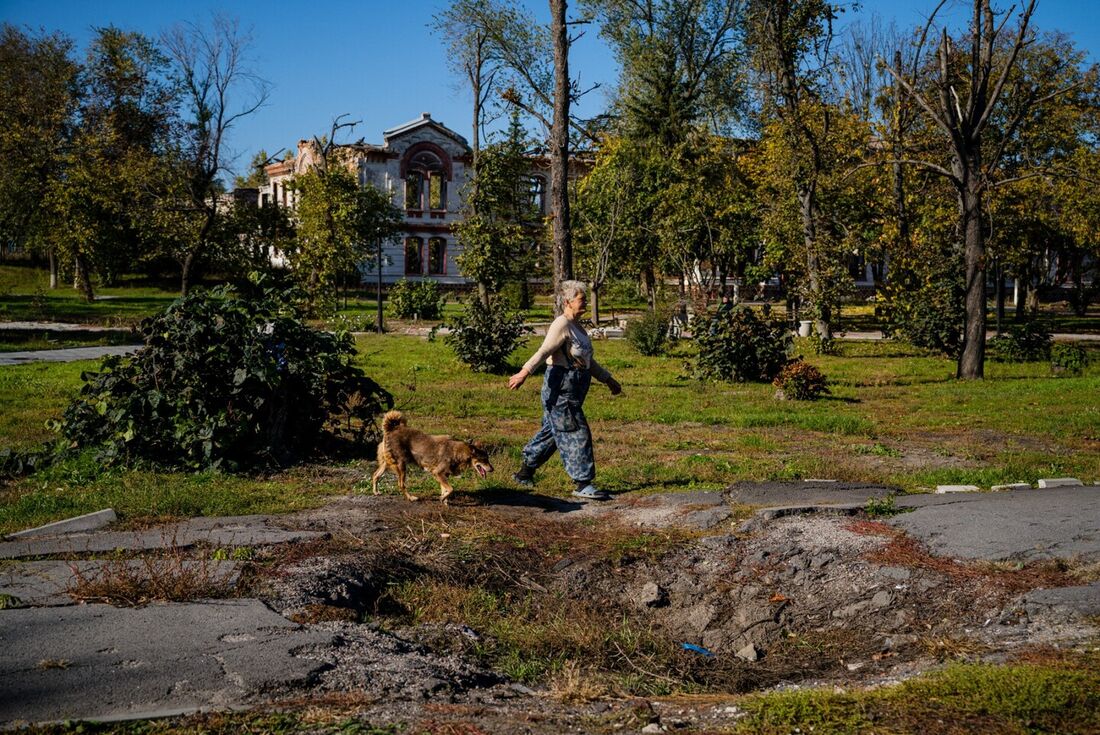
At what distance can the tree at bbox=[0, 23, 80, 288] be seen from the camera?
47.2 metres

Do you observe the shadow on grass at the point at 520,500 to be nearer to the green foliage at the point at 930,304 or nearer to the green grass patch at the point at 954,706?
the green grass patch at the point at 954,706

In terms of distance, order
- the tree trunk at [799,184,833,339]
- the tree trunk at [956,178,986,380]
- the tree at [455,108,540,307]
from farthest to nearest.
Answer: the tree at [455,108,540,307], the tree trunk at [799,184,833,339], the tree trunk at [956,178,986,380]

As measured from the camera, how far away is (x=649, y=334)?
2420 centimetres

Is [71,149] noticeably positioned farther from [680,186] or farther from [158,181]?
[680,186]

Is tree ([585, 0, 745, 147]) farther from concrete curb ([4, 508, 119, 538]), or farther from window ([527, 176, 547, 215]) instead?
concrete curb ([4, 508, 119, 538])

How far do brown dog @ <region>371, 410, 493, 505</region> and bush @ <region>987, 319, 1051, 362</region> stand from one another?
18.9m

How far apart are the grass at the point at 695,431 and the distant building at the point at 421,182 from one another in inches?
1385

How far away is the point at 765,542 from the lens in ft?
23.8

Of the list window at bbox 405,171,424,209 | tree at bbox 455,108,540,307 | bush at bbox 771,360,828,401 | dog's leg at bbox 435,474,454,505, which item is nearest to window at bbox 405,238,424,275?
window at bbox 405,171,424,209

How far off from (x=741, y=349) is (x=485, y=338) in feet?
16.8

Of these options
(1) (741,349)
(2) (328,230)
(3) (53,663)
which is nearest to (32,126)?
(2) (328,230)

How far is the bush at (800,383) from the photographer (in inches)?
645

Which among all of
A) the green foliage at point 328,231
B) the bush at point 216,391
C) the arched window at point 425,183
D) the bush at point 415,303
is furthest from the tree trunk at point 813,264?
the arched window at point 425,183

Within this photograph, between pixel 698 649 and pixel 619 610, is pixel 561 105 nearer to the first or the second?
pixel 619 610
